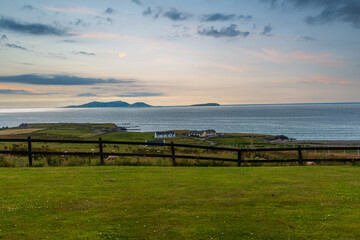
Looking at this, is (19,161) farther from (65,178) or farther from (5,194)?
(5,194)

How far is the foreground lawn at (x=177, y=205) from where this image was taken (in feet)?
21.9

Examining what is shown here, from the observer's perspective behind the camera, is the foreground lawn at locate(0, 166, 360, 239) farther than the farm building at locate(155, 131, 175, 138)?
No

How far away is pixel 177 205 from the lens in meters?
8.68

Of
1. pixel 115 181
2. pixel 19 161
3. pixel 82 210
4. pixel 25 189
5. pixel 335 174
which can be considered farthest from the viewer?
pixel 19 161

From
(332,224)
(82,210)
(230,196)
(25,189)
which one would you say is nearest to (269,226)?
(332,224)

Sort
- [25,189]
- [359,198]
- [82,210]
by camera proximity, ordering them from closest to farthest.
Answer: [82,210]
[359,198]
[25,189]

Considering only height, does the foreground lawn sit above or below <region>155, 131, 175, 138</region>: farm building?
above

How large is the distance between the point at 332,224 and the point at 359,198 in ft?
10.5

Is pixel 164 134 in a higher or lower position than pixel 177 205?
lower

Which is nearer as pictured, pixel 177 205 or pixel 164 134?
pixel 177 205

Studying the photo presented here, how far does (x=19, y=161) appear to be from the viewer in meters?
16.5

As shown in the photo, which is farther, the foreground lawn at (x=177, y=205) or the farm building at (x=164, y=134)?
the farm building at (x=164, y=134)

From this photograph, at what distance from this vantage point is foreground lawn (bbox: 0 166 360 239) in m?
6.66

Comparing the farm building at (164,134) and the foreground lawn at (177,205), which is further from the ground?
the foreground lawn at (177,205)
